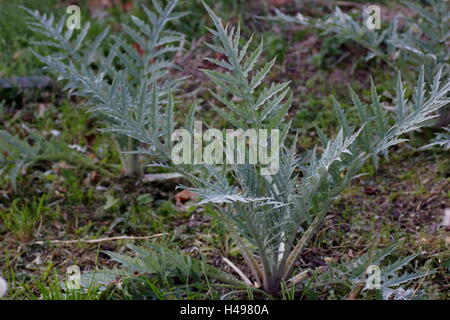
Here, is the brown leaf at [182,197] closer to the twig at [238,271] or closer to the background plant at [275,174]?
the twig at [238,271]

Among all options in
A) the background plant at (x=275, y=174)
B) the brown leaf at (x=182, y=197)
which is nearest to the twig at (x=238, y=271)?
the background plant at (x=275, y=174)

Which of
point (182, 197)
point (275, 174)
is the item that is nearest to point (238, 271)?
point (275, 174)

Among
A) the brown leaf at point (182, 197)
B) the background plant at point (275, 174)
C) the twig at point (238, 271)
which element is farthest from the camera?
the brown leaf at point (182, 197)

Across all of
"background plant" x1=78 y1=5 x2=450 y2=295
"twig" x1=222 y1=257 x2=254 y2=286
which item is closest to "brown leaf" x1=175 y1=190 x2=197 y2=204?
"twig" x1=222 y1=257 x2=254 y2=286

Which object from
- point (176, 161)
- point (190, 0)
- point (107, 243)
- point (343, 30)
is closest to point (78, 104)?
point (190, 0)

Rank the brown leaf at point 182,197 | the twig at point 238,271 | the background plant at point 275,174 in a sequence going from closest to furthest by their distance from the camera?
the background plant at point 275,174 < the twig at point 238,271 < the brown leaf at point 182,197

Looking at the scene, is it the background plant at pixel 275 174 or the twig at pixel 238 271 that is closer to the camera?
the background plant at pixel 275 174

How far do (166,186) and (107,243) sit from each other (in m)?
0.42

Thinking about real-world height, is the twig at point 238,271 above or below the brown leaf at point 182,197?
below

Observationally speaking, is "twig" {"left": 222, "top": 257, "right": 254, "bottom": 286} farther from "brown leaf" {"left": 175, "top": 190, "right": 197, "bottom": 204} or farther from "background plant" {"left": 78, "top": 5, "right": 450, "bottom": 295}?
"brown leaf" {"left": 175, "top": 190, "right": 197, "bottom": 204}

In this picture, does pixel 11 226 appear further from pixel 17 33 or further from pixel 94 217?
pixel 17 33

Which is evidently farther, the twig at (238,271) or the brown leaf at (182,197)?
the brown leaf at (182,197)

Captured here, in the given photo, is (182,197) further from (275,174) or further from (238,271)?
(275,174)
